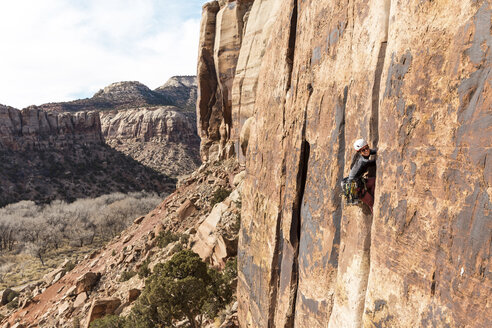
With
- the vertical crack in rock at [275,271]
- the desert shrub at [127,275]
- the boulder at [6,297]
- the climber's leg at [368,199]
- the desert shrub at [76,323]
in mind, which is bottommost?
the boulder at [6,297]

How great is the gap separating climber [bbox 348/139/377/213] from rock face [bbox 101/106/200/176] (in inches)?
3277

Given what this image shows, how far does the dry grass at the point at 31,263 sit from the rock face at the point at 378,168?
34.1 m

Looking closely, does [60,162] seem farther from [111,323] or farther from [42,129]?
[111,323]

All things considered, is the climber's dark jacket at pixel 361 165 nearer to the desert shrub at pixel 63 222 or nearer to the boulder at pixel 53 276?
the boulder at pixel 53 276

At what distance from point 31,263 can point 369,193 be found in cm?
4943

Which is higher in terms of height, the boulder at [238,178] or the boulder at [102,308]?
the boulder at [238,178]

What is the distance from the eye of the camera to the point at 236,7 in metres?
30.3

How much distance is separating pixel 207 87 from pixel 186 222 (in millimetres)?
17236

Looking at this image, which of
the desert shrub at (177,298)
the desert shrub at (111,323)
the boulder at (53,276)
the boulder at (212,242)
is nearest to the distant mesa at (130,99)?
the boulder at (53,276)

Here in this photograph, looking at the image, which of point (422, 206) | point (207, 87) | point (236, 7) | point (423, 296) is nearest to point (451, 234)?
point (422, 206)

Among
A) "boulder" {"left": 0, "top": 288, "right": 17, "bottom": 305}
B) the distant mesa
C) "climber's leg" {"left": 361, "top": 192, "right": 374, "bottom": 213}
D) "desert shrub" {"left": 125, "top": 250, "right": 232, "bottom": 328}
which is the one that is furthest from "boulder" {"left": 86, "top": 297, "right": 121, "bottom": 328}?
the distant mesa

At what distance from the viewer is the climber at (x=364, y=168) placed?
16.9 feet

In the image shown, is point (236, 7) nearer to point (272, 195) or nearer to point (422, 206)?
point (272, 195)

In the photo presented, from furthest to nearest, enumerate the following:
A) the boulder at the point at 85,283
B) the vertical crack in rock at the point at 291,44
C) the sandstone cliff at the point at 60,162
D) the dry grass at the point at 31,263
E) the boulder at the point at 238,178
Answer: the sandstone cliff at the point at 60,162
the dry grass at the point at 31,263
the boulder at the point at 238,178
the boulder at the point at 85,283
the vertical crack in rock at the point at 291,44
